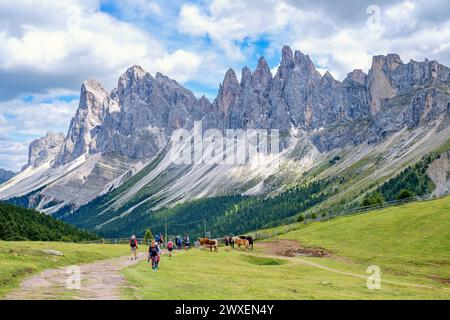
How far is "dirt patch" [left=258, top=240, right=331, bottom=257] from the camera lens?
76.7 meters

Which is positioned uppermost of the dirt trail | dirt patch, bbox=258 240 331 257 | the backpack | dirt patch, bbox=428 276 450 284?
the backpack

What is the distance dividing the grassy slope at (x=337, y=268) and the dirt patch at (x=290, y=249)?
113 inches

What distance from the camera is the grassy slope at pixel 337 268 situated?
32781mm

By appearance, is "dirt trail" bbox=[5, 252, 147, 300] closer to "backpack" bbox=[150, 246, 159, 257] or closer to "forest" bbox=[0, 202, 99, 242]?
"backpack" bbox=[150, 246, 159, 257]

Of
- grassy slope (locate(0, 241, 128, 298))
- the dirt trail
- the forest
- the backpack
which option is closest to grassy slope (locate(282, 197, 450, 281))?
the backpack

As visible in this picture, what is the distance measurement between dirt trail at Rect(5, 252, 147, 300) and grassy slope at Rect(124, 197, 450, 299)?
53.0 inches

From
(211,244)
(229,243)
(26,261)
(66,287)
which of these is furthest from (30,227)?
(66,287)

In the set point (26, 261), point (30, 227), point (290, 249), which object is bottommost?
point (290, 249)

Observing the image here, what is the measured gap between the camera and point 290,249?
3278 inches

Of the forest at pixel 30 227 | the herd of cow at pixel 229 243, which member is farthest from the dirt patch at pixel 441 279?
the forest at pixel 30 227

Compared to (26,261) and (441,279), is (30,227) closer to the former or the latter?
(26,261)

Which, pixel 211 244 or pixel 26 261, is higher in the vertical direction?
pixel 26 261

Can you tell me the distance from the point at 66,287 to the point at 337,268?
3731cm

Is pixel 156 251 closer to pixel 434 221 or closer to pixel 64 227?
pixel 434 221
